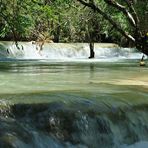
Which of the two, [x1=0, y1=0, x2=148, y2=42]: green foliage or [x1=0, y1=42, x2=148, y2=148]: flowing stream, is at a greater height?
[x1=0, y1=0, x2=148, y2=42]: green foliage

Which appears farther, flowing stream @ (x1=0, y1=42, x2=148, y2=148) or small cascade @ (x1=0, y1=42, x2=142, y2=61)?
small cascade @ (x1=0, y1=42, x2=142, y2=61)

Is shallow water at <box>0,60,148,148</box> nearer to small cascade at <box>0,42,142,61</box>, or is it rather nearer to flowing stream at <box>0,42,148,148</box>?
flowing stream at <box>0,42,148,148</box>

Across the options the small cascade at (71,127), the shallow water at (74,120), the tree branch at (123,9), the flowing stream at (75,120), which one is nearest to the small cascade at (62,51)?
the tree branch at (123,9)

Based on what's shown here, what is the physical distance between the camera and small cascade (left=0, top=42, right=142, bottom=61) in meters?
32.4

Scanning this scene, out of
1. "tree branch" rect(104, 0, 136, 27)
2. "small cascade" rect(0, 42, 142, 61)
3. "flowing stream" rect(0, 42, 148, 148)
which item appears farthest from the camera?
"small cascade" rect(0, 42, 142, 61)

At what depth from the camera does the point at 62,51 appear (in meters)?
34.9

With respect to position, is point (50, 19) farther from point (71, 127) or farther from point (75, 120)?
point (71, 127)

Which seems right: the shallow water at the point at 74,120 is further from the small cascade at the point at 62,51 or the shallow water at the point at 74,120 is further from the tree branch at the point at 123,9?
the small cascade at the point at 62,51

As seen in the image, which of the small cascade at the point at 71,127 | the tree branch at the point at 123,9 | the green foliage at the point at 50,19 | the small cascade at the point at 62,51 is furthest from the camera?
the small cascade at the point at 62,51

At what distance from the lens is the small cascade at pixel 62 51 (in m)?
32.4

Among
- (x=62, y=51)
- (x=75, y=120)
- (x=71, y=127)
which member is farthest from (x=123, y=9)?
(x=62, y=51)

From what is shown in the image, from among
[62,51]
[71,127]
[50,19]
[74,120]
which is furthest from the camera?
[62,51]

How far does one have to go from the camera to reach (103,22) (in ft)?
116

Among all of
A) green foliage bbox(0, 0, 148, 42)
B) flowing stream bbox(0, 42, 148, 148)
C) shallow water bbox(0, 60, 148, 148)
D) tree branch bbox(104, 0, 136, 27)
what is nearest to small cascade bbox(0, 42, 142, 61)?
green foliage bbox(0, 0, 148, 42)
